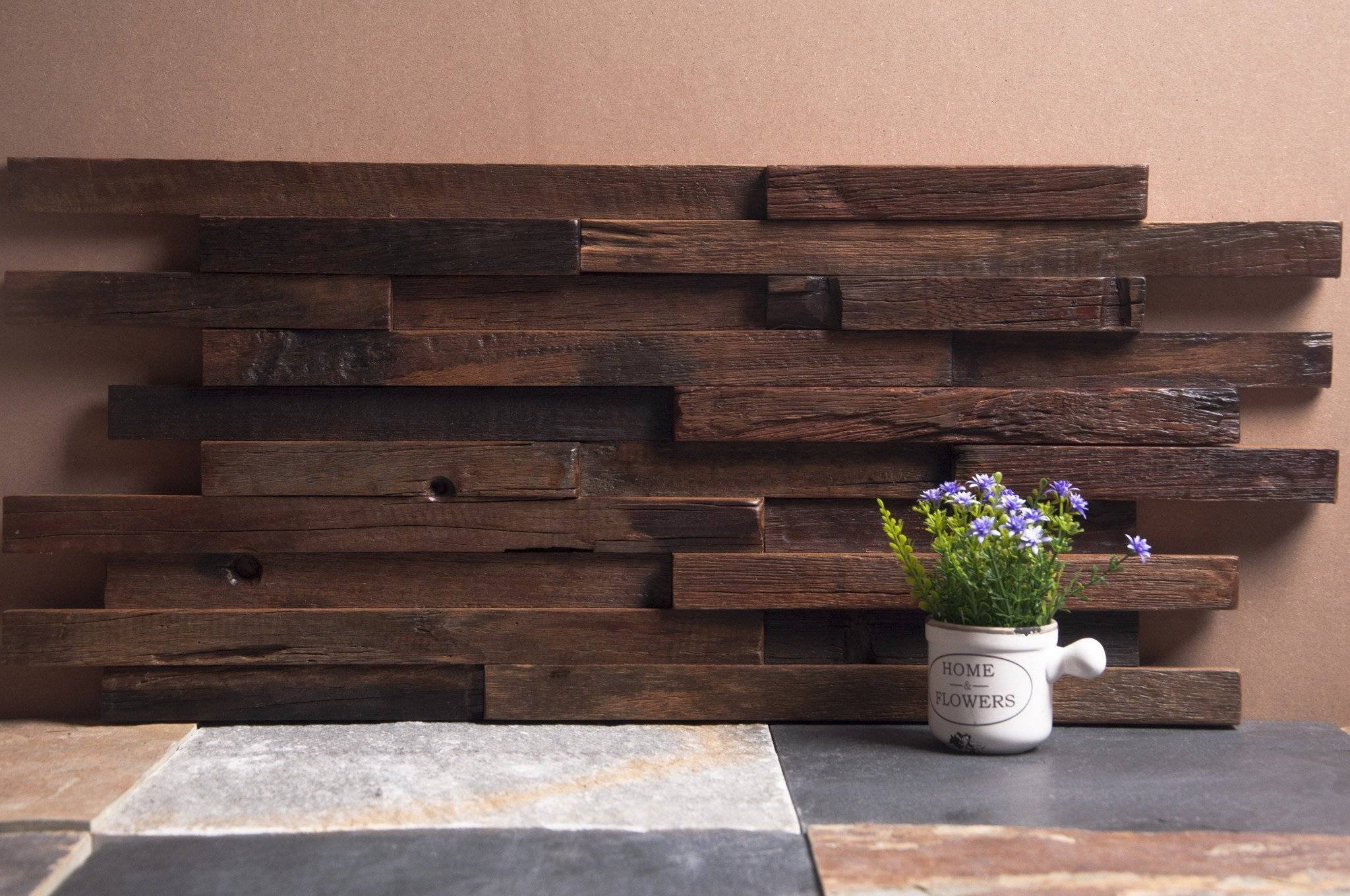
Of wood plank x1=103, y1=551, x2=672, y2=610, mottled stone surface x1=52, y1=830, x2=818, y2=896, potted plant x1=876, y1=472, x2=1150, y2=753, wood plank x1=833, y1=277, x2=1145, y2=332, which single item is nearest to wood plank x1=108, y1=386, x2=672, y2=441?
wood plank x1=103, y1=551, x2=672, y2=610

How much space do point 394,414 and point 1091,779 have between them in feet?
3.16

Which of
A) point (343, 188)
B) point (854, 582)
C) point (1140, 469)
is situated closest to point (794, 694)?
point (854, 582)

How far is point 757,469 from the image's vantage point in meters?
1.38

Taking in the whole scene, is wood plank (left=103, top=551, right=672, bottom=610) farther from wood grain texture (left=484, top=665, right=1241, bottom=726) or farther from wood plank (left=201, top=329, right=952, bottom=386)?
wood plank (left=201, top=329, right=952, bottom=386)

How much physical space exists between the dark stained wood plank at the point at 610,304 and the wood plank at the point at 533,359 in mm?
31

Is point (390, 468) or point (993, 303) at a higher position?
point (993, 303)

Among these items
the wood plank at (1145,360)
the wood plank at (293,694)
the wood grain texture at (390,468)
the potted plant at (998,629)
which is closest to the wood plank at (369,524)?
the wood grain texture at (390,468)

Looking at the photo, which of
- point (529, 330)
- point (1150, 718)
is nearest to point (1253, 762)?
point (1150, 718)

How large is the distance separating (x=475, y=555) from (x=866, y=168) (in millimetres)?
729

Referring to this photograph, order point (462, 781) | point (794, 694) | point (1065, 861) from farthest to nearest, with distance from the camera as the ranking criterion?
1. point (794, 694)
2. point (462, 781)
3. point (1065, 861)

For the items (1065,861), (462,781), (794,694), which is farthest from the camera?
(794,694)

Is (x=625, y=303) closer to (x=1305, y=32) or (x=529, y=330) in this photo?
(x=529, y=330)

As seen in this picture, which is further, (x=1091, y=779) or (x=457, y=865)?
(x=1091, y=779)

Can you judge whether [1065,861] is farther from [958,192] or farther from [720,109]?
[720,109]
